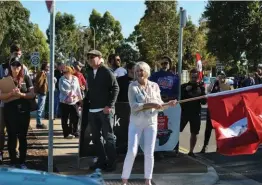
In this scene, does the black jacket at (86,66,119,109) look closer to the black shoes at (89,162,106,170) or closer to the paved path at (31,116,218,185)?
the black shoes at (89,162,106,170)

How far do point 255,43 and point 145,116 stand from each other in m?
31.2

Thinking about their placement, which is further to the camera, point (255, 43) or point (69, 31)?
point (69, 31)

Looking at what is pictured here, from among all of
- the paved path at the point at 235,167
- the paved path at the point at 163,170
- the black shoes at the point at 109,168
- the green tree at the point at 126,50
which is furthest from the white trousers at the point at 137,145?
the green tree at the point at 126,50

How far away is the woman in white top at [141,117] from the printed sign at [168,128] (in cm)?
224

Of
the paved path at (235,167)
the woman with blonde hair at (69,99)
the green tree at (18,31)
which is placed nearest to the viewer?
the paved path at (235,167)

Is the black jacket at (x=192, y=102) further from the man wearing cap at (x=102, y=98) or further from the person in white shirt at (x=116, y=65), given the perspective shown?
the man wearing cap at (x=102, y=98)

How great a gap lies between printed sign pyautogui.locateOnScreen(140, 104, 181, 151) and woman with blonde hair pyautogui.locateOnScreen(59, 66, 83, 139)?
3.07 metres

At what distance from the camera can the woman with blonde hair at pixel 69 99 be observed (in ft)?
36.2

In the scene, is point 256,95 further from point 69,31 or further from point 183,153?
point 69,31

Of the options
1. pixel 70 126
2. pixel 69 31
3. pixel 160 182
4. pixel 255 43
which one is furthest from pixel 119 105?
pixel 69 31

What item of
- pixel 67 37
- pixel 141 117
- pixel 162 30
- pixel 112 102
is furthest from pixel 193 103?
pixel 67 37

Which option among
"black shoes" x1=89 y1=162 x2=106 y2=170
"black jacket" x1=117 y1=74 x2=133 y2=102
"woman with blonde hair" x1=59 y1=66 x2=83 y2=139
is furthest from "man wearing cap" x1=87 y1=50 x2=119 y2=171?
"woman with blonde hair" x1=59 y1=66 x2=83 y2=139

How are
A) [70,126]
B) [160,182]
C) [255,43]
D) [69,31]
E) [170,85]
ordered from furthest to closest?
[69,31] < [255,43] < [70,126] < [170,85] < [160,182]

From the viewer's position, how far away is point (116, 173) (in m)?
7.50
